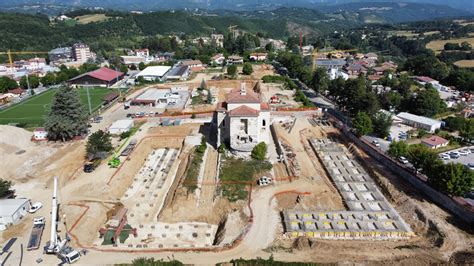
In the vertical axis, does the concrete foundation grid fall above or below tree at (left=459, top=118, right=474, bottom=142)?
below

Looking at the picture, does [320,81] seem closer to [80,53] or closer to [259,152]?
[259,152]

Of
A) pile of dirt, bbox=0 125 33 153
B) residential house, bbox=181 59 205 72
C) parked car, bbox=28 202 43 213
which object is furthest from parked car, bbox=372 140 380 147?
residential house, bbox=181 59 205 72

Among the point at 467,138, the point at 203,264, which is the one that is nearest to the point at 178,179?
the point at 203,264

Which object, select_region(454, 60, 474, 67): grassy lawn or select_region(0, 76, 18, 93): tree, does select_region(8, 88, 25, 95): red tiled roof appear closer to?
select_region(0, 76, 18, 93): tree

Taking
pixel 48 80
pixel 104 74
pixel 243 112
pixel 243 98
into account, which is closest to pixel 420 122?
pixel 243 98

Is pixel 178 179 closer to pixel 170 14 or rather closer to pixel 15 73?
pixel 15 73

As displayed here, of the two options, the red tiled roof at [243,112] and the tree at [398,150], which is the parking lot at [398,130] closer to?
the tree at [398,150]
